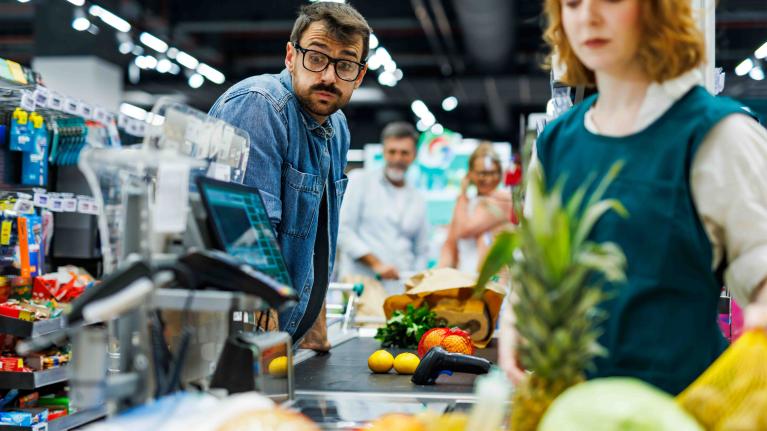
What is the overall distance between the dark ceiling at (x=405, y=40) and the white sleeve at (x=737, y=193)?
8792 mm

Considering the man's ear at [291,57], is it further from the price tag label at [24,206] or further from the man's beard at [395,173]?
the man's beard at [395,173]

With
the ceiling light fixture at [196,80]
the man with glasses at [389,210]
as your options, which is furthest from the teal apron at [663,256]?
the ceiling light fixture at [196,80]

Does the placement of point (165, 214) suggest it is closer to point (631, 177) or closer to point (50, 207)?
point (631, 177)

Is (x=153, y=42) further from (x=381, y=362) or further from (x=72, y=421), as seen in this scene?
(x=381, y=362)

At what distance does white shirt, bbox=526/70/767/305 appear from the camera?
3.97 feet

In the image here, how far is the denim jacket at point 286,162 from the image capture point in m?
2.25

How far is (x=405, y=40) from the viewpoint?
613 inches

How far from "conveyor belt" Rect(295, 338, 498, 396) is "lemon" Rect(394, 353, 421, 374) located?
0.08ft

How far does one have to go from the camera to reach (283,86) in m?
2.48

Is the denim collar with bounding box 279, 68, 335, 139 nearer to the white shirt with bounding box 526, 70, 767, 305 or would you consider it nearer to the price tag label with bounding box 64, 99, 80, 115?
the white shirt with bounding box 526, 70, 767, 305

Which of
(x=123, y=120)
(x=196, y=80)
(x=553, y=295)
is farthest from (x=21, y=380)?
(x=196, y=80)

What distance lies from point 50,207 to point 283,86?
2.02 metres

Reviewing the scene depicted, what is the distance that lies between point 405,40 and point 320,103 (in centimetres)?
1346

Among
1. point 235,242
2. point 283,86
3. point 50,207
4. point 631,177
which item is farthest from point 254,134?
point 50,207
